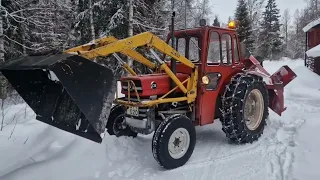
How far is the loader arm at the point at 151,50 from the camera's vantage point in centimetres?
408

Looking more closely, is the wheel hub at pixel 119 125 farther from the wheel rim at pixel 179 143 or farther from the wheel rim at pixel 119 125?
the wheel rim at pixel 179 143

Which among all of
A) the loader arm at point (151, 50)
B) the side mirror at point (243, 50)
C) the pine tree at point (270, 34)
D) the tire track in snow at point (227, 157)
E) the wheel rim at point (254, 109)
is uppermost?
the pine tree at point (270, 34)

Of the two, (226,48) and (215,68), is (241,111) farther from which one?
(226,48)

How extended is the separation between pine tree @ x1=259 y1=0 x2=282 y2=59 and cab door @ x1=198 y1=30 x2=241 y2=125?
129 feet

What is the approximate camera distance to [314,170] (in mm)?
4043

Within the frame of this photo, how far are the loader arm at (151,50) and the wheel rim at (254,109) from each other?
1.57 meters

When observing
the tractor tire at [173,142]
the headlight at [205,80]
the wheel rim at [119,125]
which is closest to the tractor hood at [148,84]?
the headlight at [205,80]

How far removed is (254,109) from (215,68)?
1.49 meters

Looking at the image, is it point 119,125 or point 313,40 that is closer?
point 119,125

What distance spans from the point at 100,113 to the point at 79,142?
1.91 meters

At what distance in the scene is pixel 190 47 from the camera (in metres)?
5.82

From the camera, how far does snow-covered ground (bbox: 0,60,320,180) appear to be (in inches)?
168

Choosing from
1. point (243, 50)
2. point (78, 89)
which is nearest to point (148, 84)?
point (78, 89)

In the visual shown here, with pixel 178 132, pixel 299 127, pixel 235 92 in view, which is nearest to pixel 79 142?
pixel 178 132
